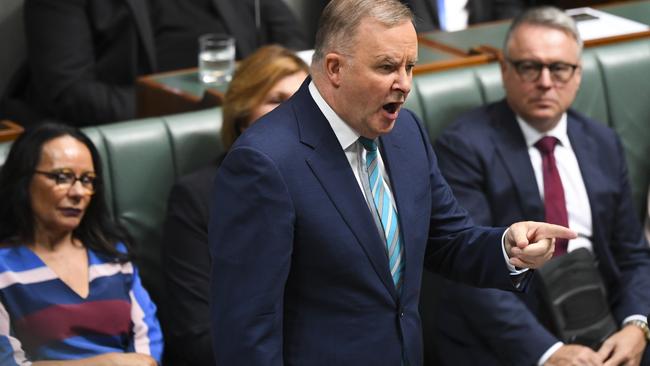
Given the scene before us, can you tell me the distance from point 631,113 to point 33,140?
1452 millimetres

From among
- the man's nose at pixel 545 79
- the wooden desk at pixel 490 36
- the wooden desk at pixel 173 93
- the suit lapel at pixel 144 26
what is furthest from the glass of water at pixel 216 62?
the man's nose at pixel 545 79

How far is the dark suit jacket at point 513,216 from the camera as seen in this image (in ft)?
7.68

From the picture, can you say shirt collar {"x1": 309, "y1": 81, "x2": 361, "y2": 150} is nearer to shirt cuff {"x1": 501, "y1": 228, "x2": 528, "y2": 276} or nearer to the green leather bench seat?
shirt cuff {"x1": 501, "y1": 228, "x2": 528, "y2": 276}

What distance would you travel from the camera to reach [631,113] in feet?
9.37

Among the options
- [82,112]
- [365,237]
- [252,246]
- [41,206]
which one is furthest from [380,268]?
[82,112]

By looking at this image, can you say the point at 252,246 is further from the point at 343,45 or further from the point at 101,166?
the point at 101,166

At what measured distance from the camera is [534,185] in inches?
96.8

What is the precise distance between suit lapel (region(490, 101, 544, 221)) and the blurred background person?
443 millimetres

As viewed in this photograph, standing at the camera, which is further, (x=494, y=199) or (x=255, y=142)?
(x=494, y=199)

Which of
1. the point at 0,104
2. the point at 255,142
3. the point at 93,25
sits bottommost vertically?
the point at 0,104

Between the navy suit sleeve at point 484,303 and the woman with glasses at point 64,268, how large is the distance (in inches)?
24.9

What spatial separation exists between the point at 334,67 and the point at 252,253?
26cm

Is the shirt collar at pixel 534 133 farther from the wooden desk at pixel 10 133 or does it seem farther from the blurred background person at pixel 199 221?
the wooden desk at pixel 10 133

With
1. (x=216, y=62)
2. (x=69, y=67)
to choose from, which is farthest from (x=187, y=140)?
(x=69, y=67)
